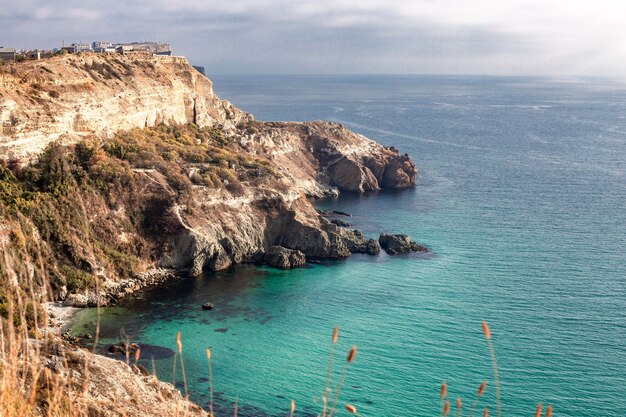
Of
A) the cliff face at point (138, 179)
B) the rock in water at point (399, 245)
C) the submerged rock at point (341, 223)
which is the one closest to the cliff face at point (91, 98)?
the cliff face at point (138, 179)

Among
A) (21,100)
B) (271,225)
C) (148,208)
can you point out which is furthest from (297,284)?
(21,100)

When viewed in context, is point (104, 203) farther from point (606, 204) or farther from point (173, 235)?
point (606, 204)

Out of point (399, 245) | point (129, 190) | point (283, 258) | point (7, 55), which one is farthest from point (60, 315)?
point (7, 55)

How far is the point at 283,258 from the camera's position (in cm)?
6269

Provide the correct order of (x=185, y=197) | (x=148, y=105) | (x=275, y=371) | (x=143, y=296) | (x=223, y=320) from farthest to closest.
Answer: (x=148, y=105)
(x=185, y=197)
(x=143, y=296)
(x=223, y=320)
(x=275, y=371)

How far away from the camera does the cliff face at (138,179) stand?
188 ft

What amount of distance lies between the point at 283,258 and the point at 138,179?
16026 millimetres

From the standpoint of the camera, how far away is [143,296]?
52.9 m

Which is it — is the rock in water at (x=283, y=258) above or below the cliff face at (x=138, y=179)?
below

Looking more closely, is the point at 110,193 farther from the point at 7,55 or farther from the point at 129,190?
the point at 7,55

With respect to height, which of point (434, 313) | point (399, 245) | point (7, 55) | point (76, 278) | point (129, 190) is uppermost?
point (7, 55)

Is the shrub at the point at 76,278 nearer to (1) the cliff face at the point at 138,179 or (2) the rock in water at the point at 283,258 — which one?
(1) the cliff face at the point at 138,179

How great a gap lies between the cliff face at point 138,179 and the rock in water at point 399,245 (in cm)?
192

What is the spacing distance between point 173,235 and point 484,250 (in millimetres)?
30913
